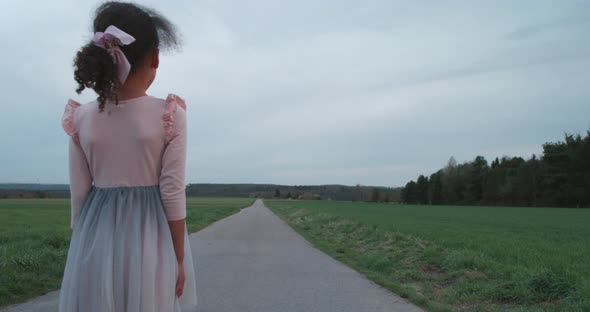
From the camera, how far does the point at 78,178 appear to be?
209 cm

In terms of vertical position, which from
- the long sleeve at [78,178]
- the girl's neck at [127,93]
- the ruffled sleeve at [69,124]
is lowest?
the long sleeve at [78,178]

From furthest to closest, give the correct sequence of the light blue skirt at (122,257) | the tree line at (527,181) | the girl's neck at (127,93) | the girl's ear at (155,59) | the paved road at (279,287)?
1. the tree line at (527,181)
2. the paved road at (279,287)
3. the girl's ear at (155,59)
4. the girl's neck at (127,93)
5. the light blue skirt at (122,257)

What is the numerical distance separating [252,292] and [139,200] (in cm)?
529

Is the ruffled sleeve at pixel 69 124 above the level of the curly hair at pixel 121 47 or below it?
below

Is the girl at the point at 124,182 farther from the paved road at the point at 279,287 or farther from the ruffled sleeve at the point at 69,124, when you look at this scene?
the paved road at the point at 279,287

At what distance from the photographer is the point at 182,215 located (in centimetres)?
202

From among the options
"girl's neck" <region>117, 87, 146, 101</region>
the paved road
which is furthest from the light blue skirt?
the paved road

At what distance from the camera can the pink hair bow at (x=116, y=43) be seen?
1.91 m

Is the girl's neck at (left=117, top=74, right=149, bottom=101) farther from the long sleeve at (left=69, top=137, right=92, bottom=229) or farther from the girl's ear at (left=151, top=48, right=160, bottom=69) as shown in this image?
the long sleeve at (left=69, top=137, right=92, bottom=229)

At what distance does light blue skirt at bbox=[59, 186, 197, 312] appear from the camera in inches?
74.2

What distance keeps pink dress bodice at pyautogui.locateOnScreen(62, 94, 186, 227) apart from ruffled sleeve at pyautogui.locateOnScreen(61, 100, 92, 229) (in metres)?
0.08

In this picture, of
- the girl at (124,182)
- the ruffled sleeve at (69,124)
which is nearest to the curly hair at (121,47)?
the girl at (124,182)

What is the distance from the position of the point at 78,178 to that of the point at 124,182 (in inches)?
9.9

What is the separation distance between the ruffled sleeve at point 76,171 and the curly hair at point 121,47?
0.16 m
